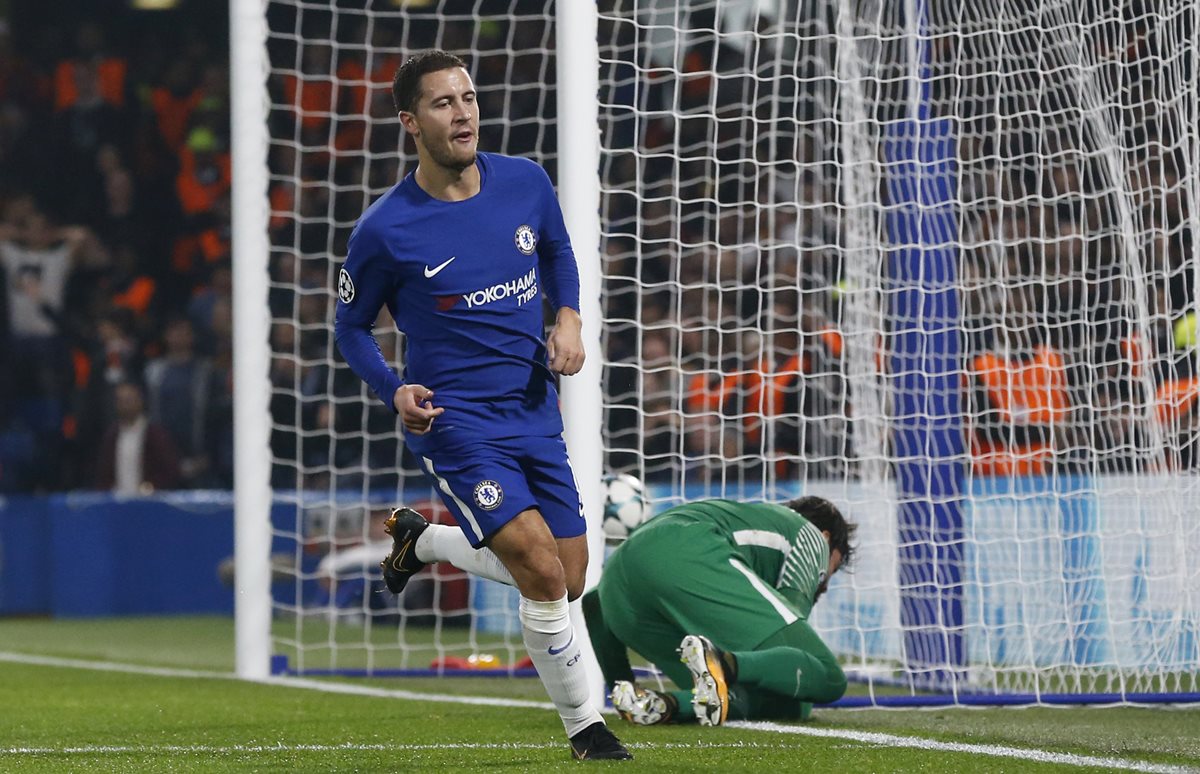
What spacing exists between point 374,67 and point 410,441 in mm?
9954

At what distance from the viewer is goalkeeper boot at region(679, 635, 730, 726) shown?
16.9 feet

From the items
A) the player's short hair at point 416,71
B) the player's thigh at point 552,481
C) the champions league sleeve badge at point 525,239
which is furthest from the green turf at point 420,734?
the player's short hair at point 416,71

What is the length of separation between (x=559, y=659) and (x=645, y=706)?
952 mm

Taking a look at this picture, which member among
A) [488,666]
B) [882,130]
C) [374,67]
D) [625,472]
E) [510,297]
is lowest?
[488,666]

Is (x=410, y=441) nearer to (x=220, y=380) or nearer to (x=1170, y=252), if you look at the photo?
(x=1170, y=252)

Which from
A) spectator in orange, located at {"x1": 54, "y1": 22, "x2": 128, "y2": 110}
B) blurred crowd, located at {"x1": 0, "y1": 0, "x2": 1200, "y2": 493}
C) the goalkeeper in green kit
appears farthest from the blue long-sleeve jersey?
spectator in orange, located at {"x1": 54, "y1": 22, "x2": 128, "y2": 110}

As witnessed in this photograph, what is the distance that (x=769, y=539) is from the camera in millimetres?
5703

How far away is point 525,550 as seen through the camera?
4332 mm

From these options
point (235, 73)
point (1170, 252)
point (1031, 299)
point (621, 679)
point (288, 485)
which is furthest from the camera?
point (288, 485)

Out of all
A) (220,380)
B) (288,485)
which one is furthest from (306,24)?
(288,485)

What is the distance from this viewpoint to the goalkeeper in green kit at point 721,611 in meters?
5.32

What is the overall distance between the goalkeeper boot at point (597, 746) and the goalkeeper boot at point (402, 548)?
93cm

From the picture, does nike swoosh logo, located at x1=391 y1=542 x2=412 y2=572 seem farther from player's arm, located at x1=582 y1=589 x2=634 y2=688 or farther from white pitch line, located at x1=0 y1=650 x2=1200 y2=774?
player's arm, located at x1=582 y1=589 x2=634 y2=688

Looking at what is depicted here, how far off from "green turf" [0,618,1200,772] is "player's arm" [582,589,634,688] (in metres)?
0.27
